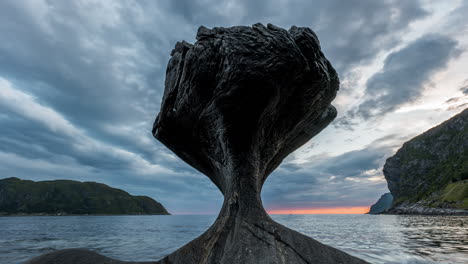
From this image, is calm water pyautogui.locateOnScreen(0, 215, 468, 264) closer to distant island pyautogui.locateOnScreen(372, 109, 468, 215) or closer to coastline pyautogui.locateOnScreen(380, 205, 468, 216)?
coastline pyautogui.locateOnScreen(380, 205, 468, 216)

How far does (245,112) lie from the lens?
9.84 m

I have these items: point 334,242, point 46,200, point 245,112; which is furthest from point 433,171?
point 46,200

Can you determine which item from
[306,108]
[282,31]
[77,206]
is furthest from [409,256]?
[77,206]

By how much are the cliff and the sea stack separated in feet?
378

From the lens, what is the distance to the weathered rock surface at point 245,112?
6.91 metres

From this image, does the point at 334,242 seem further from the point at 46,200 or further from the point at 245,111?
the point at 46,200

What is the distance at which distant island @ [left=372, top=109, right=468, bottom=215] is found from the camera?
333 ft

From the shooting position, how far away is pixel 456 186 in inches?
4067

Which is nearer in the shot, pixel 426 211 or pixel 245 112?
pixel 245 112

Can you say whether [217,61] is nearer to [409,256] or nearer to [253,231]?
[253,231]

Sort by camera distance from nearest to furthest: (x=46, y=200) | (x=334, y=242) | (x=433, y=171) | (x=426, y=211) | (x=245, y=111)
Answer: (x=245, y=111) < (x=334, y=242) < (x=426, y=211) < (x=433, y=171) < (x=46, y=200)

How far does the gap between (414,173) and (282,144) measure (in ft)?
617

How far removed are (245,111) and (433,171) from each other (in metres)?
182

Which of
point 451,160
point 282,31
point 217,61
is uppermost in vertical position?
point 451,160
